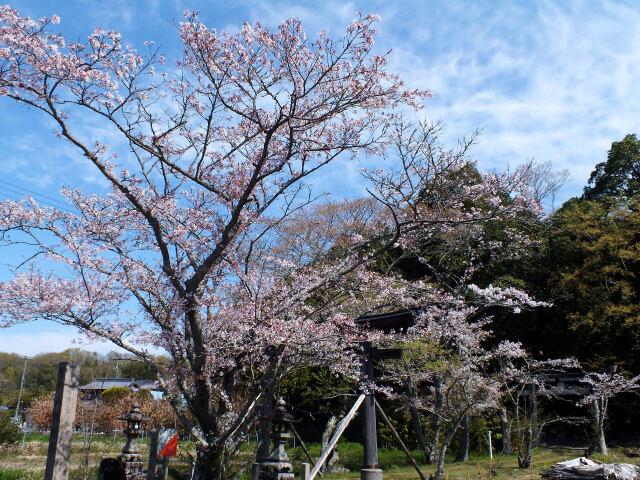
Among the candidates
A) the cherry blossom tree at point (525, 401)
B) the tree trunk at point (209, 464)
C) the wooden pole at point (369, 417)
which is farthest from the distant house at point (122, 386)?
the cherry blossom tree at point (525, 401)

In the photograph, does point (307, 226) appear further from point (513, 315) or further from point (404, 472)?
point (404, 472)

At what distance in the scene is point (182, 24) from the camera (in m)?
4.66

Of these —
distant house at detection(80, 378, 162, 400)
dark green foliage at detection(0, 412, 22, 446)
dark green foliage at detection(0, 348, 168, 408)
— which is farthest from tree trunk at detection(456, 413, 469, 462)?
dark green foliage at detection(0, 348, 168, 408)

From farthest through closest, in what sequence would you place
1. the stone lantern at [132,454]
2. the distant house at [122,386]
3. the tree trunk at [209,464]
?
the distant house at [122,386] < the stone lantern at [132,454] < the tree trunk at [209,464]

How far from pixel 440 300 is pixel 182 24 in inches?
253

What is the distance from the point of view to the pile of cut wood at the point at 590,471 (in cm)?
755

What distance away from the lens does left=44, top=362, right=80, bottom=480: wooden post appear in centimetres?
373

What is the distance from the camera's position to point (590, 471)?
25.7 feet

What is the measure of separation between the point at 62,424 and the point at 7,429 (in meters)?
14.7

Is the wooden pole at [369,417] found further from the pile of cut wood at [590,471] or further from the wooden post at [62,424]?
the pile of cut wood at [590,471]

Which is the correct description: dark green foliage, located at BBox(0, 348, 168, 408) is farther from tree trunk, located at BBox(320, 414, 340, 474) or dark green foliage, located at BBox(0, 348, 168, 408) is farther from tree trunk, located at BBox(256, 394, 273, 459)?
tree trunk, located at BBox(256, 394, 273, 459)

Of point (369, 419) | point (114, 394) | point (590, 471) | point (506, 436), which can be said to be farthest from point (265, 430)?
point (114, 394)

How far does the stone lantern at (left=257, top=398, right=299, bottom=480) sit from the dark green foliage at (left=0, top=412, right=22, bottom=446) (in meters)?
13.7

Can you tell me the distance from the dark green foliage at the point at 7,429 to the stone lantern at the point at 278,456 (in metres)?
13.7
